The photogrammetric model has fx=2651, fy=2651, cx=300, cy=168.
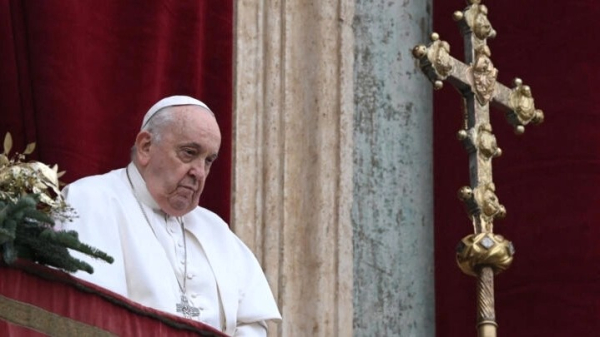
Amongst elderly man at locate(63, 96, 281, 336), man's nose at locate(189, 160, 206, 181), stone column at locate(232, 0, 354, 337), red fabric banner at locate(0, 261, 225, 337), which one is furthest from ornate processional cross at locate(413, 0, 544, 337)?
red fabric banner at locate(0, 261, 225, 337)

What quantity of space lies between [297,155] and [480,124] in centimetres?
110

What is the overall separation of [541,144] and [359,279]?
0.71m

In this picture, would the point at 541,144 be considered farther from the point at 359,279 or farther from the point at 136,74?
the point at 136,74

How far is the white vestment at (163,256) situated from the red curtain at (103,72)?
23.2 inches

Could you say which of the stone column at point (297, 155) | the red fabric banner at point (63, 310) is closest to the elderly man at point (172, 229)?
the red fabric banner at point (63, 310)

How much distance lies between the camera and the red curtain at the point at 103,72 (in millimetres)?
7539

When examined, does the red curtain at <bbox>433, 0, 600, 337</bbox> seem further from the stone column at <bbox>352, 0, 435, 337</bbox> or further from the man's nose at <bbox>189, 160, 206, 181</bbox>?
the man's nose at <bbox>189, 160, 206, 181</bbox>

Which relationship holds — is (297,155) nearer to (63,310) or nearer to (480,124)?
(480,124)

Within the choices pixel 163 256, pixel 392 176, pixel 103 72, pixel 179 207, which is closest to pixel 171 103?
pixel 179 207

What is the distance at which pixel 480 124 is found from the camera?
7160 millimetres

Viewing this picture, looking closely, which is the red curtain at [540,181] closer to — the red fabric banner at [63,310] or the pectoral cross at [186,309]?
the pectoral cross at [186,309]

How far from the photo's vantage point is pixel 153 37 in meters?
7.81

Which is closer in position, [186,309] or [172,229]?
[186,309]

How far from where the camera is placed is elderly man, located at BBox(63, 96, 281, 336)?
671 centimetres
